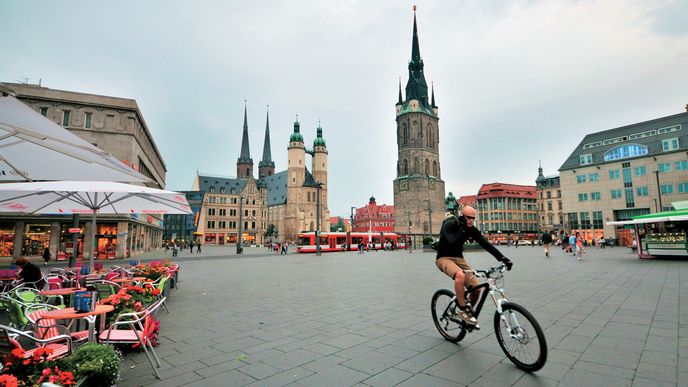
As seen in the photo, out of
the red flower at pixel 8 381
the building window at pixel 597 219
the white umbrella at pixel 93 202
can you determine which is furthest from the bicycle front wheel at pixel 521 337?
the building window at pixel 597 219

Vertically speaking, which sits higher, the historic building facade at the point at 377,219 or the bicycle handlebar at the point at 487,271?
the historic building facade at the point at 377,219

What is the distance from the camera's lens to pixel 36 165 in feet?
19.8

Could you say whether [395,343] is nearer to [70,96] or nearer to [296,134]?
[70,96]

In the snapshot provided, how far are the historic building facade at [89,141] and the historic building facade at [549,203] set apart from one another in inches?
3203

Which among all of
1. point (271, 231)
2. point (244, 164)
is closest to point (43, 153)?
point (271, 231)

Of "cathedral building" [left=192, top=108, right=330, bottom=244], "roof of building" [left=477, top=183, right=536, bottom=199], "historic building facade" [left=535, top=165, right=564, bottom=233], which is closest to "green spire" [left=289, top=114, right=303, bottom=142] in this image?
"cathedral building" [left=192, top=108, right=330, bottom=244]

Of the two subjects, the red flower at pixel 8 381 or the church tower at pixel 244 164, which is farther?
the church tower at pixel 244 164

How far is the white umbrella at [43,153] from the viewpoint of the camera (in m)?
4.48

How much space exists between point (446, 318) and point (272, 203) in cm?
10402

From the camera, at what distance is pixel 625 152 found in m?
55.0

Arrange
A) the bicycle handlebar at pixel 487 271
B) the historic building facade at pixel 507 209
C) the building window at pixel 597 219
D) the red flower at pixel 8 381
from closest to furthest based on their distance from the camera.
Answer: the red flower at pixel 8 381, the bicycle handlebar at pixel 487 271, the building window at pixel 597 219, the historic building facade at pixel 507 209

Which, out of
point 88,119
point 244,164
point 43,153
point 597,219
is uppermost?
point 244,164

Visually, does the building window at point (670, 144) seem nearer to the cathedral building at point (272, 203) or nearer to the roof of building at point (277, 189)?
the cathedral building at point (272, 203)

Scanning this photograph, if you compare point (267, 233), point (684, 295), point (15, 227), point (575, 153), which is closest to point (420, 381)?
point (684, 295)
